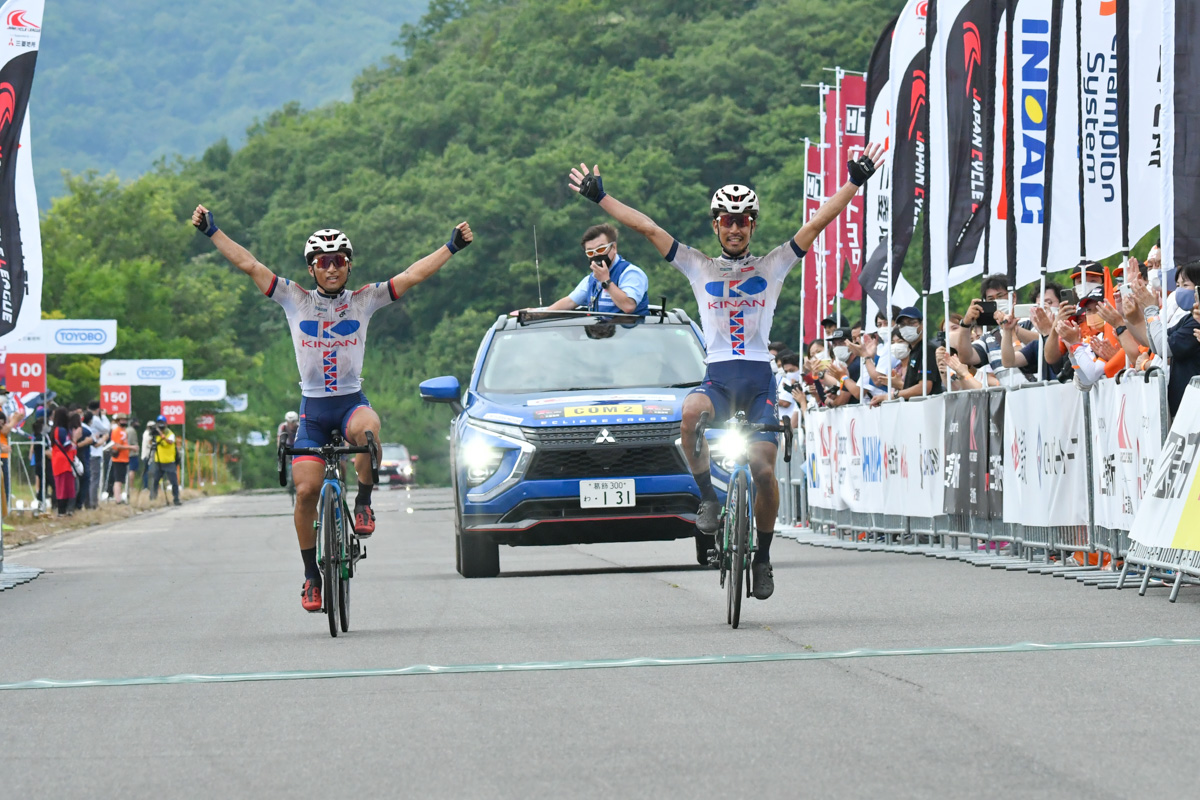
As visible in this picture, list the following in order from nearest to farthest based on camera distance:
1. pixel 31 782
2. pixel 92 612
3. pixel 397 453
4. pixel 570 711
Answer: pixel 31 782 → pixel 570 711 → pixel 92 612 → pixel 397 453

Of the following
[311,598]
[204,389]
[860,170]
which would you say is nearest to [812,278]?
[860,170]

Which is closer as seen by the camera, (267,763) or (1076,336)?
(267,763)

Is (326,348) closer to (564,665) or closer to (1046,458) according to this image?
(564,665)

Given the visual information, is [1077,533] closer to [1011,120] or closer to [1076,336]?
[1076,336]

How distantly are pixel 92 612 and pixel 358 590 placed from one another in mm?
2048

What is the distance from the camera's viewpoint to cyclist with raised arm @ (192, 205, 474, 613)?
460 inches

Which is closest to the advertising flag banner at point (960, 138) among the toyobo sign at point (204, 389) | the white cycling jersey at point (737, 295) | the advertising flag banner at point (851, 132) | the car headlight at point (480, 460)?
the car headlight at point (480, 460)

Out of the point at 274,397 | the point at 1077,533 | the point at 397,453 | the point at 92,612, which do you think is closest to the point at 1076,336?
the point at 1077,533

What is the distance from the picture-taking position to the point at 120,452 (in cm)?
4541

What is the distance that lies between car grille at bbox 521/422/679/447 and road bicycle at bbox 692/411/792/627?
385 cm

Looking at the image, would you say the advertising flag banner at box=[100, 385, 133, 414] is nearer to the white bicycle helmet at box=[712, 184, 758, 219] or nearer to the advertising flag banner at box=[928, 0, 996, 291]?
the advertising flag banner at box=[928, 0, 996, 291]

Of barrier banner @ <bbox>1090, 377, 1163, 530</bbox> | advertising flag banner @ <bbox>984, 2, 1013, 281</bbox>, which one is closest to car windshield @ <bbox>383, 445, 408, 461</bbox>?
advertising flag banner @ <bbox>984, 2, 1013, 281</bbox>

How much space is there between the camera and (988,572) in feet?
49.2

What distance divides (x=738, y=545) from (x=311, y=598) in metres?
2.38
